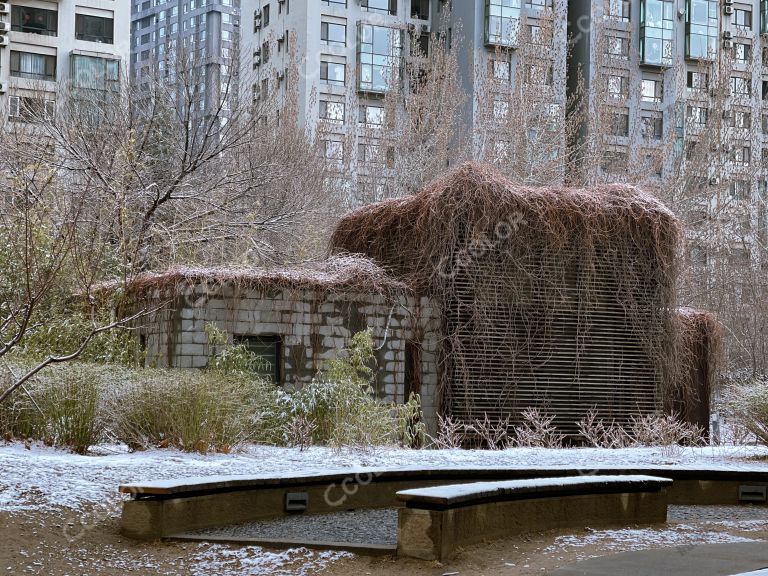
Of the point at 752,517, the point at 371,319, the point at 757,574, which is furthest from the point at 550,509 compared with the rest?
the point at 371,319

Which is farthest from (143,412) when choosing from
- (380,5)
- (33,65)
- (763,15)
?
(763,15)

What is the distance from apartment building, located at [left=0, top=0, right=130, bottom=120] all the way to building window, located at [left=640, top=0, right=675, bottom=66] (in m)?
26.9

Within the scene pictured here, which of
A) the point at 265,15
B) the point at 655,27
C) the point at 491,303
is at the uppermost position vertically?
the point at 265,15

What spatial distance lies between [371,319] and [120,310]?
3889 mm

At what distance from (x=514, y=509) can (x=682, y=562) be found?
1480 millimetres

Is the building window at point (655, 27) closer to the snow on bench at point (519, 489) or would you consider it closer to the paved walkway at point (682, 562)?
the snow on bench at point (519, 489)

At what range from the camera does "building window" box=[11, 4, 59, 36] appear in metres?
54.8

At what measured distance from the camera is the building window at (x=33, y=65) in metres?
54.2

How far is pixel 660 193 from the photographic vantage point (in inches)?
1426

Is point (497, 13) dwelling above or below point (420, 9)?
below

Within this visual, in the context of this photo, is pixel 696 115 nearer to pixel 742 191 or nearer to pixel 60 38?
pixel 742 191

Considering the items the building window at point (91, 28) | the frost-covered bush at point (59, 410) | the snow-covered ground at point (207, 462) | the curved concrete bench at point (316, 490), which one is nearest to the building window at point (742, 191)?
the snow-covered ground at point (207, 462)

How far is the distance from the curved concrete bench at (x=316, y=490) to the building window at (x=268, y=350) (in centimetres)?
684

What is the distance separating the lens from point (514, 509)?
891 centimetres
